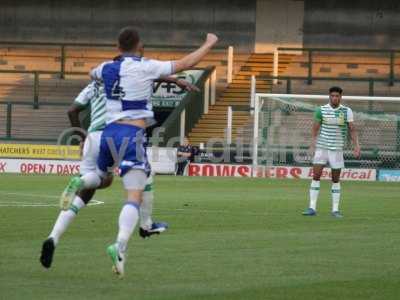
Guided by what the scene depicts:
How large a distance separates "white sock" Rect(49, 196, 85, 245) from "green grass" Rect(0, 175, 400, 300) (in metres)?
0.35

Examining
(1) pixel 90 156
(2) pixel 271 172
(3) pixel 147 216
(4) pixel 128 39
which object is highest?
A: (4) pixel 128 39

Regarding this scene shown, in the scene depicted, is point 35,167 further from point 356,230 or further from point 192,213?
point 356,230

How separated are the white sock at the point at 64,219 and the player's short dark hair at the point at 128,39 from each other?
160cm

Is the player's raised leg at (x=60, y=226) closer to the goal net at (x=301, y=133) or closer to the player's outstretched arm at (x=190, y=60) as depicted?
the player's outstretched arm at (x=190, y=60)

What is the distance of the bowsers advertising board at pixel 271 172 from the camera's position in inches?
1409

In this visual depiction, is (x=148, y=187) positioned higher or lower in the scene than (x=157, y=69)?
lower

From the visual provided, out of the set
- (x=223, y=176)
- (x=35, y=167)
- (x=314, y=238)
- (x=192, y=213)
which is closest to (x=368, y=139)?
(x=223, y=176)

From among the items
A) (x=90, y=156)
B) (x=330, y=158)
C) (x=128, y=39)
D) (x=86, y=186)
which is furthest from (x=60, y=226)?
(x=330, y=158)

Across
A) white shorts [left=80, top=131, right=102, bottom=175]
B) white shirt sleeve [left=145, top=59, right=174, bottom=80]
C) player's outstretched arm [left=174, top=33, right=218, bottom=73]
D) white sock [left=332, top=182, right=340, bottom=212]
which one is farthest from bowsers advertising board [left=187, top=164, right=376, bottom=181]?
player's outstretched arm [left=174, top=33, right=218, bottom=73]

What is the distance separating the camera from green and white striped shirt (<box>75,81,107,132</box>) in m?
12.1

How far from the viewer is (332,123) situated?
20.2 m

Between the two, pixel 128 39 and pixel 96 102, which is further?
pixel 96 102

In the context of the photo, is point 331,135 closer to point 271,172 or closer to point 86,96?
point 86,96

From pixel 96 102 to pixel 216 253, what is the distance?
2.05m
